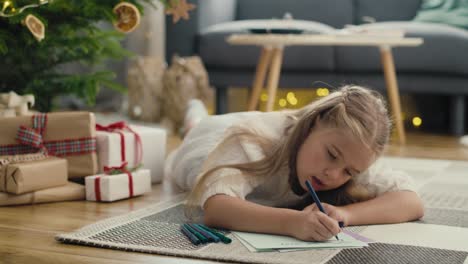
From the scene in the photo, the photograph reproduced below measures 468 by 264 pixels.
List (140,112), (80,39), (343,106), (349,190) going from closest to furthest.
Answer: (343,106) → (349,190) → (80,39) → (140,112)

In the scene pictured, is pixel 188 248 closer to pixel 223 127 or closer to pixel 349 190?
pixel 349 190

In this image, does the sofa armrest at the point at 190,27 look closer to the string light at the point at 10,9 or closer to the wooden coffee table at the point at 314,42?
the wooden coffee table at the point at 314,42

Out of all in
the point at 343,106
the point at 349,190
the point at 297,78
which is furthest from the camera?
the point at 297,78

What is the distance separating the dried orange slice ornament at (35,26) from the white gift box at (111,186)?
37cm

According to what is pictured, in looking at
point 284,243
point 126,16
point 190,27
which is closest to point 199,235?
point 284,243

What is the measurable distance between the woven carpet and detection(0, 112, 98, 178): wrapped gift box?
25 cm

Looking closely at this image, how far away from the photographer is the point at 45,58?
192 centimetres

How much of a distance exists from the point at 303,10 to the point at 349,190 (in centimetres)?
222

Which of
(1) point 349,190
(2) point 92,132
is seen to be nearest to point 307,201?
(1) point 349,190

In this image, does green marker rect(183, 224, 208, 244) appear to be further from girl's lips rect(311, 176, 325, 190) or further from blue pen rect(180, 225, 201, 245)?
girl's lips rect(311, 176, 325, 190)

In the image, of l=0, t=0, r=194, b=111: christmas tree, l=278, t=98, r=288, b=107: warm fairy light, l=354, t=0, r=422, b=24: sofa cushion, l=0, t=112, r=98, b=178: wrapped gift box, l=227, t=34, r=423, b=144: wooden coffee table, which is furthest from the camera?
l=278, t=98, r=288, b=107: warm fairy light

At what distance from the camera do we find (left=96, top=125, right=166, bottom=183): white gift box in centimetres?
164

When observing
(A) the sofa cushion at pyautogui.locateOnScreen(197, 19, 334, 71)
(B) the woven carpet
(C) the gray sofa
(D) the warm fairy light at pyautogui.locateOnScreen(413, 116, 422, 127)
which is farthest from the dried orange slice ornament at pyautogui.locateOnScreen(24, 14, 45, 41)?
(D) the warm fairy light at pyautogui.locateOnScreen(413, 116, 422, 127)

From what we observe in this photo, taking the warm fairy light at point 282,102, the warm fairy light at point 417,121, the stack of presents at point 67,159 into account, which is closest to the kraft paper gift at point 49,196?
the stack of presents at point 67,159
